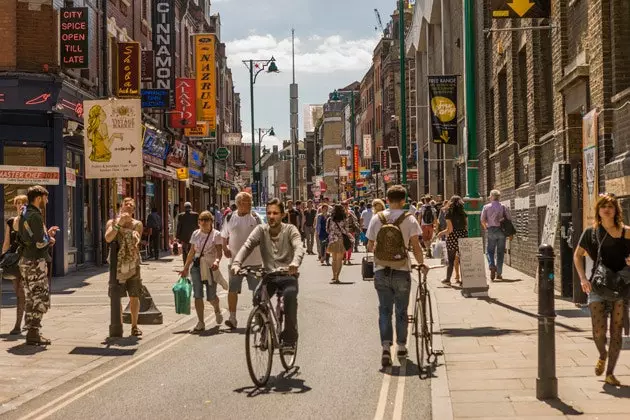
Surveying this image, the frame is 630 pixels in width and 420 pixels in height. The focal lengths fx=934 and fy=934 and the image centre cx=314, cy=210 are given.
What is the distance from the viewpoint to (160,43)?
113 feet

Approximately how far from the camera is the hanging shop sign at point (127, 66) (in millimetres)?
28234

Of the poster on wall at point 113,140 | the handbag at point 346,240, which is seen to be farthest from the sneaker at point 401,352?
the handbag at point 346,240

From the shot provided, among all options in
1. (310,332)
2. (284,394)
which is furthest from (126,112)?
(284,394)

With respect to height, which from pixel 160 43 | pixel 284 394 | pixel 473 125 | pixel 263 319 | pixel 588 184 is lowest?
pixel 284 394

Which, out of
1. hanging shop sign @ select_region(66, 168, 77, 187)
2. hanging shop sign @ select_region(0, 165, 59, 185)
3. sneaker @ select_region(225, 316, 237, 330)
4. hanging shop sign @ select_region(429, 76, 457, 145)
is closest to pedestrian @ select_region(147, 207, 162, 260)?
hanging shop sign @ select_region(66, 168, 77, 187)

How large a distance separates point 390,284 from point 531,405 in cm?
254

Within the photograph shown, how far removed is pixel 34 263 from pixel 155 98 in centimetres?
2069

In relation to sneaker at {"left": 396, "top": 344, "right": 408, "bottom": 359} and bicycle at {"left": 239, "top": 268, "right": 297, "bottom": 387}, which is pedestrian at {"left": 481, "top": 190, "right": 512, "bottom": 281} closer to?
sneaker at {"left": 396, "top": 344, "right": 408, "bottom": 359}

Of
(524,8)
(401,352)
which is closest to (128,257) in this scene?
(401,352)

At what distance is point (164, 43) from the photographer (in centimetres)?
3447

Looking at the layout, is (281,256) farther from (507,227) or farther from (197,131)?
(197,131)

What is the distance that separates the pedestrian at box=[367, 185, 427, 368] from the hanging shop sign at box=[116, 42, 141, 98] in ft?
65.6

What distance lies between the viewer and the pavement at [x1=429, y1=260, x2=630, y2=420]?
7.04 metres

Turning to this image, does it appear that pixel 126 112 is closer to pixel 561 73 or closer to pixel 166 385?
pixel 166 385
